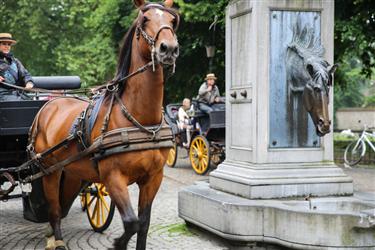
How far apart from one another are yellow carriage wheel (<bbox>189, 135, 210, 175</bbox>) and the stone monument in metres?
6.40

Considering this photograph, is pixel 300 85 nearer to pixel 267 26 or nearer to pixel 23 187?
pixel 267 26

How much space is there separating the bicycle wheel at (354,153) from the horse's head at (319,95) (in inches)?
375

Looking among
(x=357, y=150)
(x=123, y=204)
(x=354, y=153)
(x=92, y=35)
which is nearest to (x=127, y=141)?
(x=123, y=204)

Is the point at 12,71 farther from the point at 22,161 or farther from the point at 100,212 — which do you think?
the point at 100,212

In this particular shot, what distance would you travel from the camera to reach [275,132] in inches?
245

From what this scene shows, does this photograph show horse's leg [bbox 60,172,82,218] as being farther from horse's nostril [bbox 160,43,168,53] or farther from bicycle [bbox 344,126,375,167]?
bicycle [bbox 344,126,375,167]

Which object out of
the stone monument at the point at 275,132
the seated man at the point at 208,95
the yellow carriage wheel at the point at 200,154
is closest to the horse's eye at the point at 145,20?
the stone monument at the point at 275,132

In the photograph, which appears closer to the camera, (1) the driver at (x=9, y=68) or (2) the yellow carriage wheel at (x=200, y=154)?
(1) the driver at (x=9, y=68)

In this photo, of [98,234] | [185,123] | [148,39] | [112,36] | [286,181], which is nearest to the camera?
[148,39]

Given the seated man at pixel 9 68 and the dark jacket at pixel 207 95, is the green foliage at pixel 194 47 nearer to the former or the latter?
the dark jacket at pixel 207 95

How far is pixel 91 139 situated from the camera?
16.5 ft

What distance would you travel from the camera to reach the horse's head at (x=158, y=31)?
4.11 m

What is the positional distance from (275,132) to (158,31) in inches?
97.6

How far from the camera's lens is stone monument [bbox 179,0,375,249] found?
600cm
